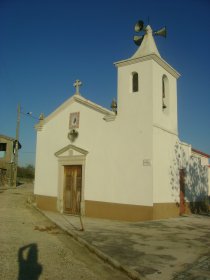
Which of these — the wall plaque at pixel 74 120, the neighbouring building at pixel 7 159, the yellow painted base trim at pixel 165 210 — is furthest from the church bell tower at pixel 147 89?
the neighbouring building at pixel 7 159

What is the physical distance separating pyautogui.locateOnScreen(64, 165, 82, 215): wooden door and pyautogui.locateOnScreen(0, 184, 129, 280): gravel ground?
12.8 feet

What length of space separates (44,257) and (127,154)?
A: 283 inches

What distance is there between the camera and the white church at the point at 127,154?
43.7 feet

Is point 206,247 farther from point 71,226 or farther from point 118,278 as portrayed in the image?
point 71,226

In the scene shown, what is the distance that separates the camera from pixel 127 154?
45.1 ft

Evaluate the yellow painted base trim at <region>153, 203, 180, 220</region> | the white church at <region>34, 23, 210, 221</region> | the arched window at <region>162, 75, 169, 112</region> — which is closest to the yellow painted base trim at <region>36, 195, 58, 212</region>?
the white church at <region>34, 23, 210, 221</region>

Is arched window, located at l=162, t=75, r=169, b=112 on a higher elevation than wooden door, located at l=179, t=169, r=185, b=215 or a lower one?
higher

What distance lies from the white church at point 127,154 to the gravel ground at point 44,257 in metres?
3.55

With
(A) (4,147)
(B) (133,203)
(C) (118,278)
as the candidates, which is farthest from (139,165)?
(A) (4,147)

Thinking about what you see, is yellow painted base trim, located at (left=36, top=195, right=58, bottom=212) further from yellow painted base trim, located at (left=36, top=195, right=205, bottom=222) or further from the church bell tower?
the church bell tower

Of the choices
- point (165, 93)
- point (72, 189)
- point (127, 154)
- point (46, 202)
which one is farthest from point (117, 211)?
point (165, 93)

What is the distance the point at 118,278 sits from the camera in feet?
19.8

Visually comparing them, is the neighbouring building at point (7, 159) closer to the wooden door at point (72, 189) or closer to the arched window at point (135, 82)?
the wooden door at point (72, 189)

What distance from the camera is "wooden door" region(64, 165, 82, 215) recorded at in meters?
15.7
